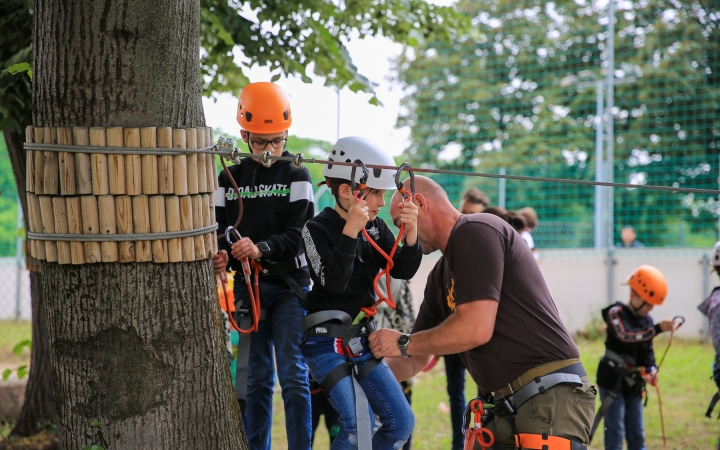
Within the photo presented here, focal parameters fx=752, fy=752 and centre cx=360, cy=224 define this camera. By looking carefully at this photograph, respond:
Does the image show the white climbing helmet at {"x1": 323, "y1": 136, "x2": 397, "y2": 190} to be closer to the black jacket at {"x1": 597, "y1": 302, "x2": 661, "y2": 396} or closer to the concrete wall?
the black jacket at {"x1": 597, "y1": 302, "x2": 661, "y2": 396}

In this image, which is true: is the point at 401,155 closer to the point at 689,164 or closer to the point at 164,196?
the point at 689,164

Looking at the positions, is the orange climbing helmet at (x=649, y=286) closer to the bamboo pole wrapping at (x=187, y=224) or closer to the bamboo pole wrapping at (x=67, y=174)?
the bamboo pole wrapping at (x=187, y=224)

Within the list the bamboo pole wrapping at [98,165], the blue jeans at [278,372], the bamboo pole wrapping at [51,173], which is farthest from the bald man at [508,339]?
the bamboo pole wrapping at [51,173]

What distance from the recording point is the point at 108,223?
2.60m

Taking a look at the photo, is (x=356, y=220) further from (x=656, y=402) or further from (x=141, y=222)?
(x=656, y=402)

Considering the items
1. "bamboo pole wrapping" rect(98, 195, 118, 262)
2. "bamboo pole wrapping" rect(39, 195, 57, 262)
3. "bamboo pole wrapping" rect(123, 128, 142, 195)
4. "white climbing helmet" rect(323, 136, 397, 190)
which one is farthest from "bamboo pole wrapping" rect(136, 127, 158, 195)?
"white climbing helmet" rect(323, 136, 397, 190)

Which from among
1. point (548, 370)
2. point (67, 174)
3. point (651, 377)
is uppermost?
point (67, 174)

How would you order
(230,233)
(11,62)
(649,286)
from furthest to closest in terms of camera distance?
(649,286)
(11,62)
(230,233)

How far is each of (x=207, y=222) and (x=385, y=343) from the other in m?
0.96

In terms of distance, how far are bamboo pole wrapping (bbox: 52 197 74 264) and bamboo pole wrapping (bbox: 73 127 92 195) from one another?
0.26 feet

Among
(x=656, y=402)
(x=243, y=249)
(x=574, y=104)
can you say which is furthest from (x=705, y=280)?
(x=243, y=249)

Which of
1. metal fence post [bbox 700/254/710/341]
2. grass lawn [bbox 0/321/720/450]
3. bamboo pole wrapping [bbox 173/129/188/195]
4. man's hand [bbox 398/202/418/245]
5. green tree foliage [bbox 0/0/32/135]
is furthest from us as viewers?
metal fence post [bbox 700/254/710/341]

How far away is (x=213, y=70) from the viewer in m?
6.70

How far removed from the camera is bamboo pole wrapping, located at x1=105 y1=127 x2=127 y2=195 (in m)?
2.58
